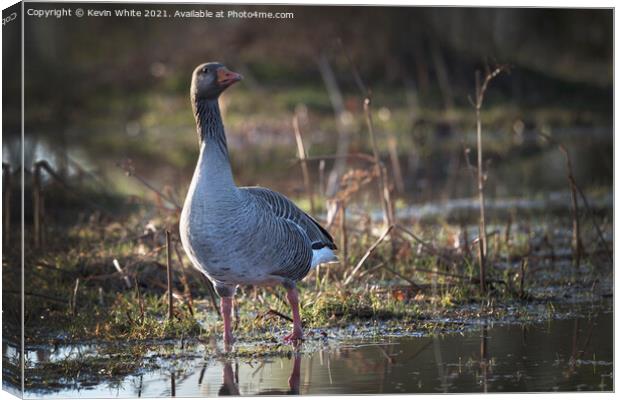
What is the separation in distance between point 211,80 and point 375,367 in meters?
2.15

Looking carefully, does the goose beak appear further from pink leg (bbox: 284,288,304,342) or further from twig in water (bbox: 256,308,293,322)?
twig in water (bbox: 256,308,293,322)

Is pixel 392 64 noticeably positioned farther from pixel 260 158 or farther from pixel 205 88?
pixel 205 88

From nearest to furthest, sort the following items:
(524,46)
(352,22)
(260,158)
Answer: (524,46), (352,22), (260,158)

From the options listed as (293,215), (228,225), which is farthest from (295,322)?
(228,225)

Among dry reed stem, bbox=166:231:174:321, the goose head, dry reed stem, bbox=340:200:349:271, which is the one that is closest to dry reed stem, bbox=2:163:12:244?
dry reed stem, bbox=166:231:174:321

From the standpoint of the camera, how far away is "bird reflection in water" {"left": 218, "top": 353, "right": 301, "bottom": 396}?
6.78 m

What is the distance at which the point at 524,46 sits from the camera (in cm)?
1314

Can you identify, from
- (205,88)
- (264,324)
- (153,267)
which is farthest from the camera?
(153,267)

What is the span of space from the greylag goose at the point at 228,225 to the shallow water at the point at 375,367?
50 cm

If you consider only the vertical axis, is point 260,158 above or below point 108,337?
above

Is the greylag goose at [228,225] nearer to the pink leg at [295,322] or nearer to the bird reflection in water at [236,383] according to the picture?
the pink leg at [295,322]

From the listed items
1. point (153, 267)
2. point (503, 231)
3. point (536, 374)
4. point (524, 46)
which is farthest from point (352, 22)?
point (536, 374)

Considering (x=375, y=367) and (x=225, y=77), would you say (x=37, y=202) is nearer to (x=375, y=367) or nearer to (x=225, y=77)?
(x=225, y=77)

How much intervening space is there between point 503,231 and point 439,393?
508 cm
